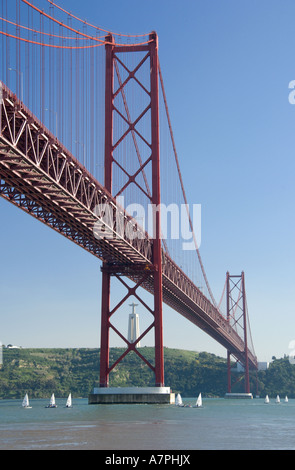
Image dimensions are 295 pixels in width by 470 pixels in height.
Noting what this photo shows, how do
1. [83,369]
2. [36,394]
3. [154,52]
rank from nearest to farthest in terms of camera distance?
[154,52] < [36,394] < [83,369]

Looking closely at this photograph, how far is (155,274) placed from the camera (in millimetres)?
51562

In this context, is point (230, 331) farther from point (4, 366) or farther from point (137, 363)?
point (4, 366)

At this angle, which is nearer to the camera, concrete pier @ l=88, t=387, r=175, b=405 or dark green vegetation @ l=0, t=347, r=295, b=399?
concrete pier @ l=88, t=387, r=175, b=405

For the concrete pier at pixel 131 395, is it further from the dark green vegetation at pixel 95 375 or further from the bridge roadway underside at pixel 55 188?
the dark green vegetation at pixel 95 375

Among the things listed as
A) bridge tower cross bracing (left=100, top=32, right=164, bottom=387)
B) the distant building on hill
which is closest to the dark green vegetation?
the distant building on hill

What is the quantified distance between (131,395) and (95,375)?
91.8 m

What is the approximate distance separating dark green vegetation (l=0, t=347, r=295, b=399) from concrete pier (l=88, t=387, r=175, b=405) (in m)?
80.5

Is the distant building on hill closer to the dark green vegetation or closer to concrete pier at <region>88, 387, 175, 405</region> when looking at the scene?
the dark green vegetation

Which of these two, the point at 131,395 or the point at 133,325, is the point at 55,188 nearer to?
the point at 131,395

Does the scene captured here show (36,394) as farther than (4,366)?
No

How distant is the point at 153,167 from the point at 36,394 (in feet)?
282

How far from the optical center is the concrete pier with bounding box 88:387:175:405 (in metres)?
48.3
